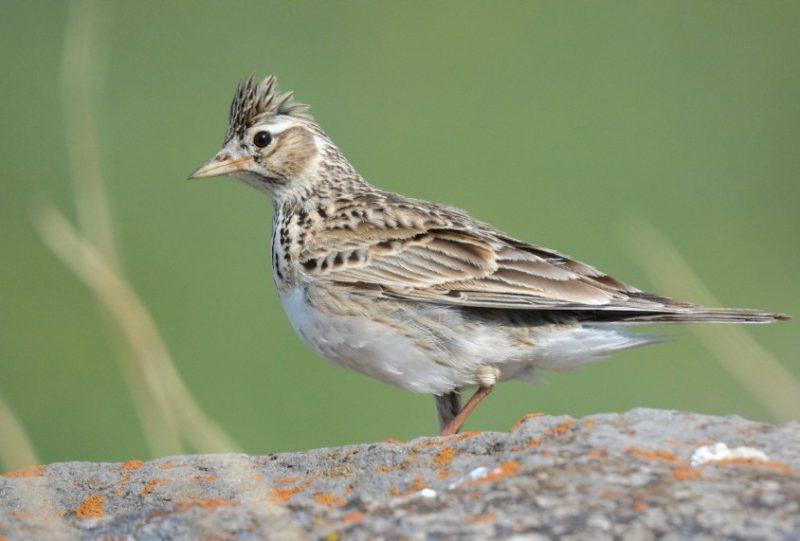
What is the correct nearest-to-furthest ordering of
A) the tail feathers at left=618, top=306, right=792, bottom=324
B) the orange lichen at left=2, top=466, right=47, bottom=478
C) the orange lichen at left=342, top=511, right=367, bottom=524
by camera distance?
1. the orange lichen at left=342, top=511, right=367, bottom=524
2. the orange lichen at left=2, top=466, right=47, bottom=478
3. the tail feathers at left=618, top=306, right=792, bottom=324

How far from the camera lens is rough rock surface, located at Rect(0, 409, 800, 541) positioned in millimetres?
4184

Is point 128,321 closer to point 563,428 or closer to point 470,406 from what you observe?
point 563,428

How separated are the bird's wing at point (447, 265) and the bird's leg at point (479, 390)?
1.05ft

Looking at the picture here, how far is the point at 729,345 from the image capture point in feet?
21.5

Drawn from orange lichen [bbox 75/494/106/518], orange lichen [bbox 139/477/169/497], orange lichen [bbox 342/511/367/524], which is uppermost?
orange lichen [bbox 342/511/367/524]

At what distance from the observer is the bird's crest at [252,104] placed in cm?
876

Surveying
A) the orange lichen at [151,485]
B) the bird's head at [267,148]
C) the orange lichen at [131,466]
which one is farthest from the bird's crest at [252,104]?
the orange lichen at [151,485]

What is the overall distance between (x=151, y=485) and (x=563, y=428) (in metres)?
1.58

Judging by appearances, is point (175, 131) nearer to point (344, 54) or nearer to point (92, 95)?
point (344, 54)

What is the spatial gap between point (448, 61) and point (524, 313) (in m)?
11.4

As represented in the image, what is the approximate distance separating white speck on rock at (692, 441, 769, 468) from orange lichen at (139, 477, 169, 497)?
2.03 meters

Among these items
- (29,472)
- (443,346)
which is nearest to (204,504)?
(29,472)

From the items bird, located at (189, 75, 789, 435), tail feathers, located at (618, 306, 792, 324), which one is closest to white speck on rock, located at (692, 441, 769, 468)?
tail feathers, located at (618, 306, 792, 324)

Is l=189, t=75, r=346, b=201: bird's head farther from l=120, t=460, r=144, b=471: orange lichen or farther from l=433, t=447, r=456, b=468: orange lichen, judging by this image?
l=433, t=447, r=456, b=468: orange lichen
